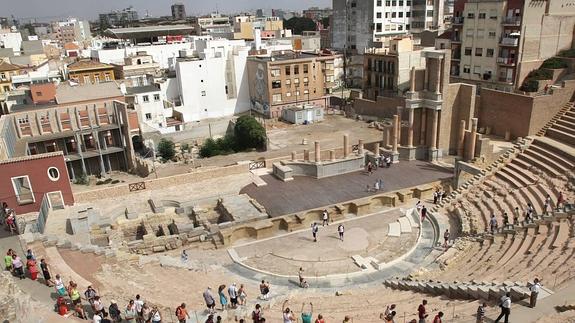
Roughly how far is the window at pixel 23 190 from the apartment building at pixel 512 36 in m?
55.2

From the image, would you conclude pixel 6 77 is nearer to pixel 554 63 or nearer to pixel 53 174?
pixel 53 174

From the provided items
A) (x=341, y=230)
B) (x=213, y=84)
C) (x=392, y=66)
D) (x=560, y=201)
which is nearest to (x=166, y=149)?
(x=213, y=84)

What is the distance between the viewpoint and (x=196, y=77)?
7019cm

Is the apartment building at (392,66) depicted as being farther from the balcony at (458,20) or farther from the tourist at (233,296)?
the tourist at (233,296)

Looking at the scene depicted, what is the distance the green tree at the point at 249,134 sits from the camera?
5594 centimetres

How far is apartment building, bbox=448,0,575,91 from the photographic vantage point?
56.0 metres

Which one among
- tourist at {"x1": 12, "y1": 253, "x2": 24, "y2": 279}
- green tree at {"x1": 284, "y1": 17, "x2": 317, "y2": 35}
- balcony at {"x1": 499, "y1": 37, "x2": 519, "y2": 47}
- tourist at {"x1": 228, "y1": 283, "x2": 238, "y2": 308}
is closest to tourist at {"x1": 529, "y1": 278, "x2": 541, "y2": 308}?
tourist at {"x1": 228, "y1": 283, "x2": 238, "y2": 308}

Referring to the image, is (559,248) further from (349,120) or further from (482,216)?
(349,120)

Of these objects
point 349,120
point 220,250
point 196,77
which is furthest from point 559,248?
point 196,77

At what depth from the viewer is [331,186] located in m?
36.5

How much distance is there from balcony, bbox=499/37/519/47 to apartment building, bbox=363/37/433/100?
11.3m

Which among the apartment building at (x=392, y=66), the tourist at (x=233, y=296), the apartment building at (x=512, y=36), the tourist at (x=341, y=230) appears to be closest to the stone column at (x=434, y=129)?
the tourist at (x=341, y=230)

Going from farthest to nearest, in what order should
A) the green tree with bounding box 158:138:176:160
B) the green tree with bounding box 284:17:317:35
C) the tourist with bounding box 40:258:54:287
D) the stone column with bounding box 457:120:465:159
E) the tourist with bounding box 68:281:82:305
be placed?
A: 1. the green tree with bounding box 284:17:317:35
2. the green tree with bounding box 158:138:176:160
3. the stone column with bounding box 457:120:465:159
4. the tourist with bounding box 40:258:54:287
5. the tourist with bounding box 68:281:82:305

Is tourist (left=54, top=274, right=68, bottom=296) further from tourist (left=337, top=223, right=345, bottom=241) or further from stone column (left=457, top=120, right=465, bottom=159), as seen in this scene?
stone column (left=457, top=120, right=465, bottom=159)
